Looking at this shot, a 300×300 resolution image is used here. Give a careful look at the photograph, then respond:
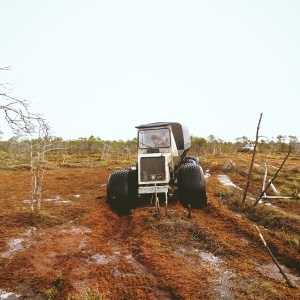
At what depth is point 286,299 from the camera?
4230 mm

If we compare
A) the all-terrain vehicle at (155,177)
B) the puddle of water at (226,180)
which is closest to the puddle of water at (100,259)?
the all-terrain vehicle at (155,177)

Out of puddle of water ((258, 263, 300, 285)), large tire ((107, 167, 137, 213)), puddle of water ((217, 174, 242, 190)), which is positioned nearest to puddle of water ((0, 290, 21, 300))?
puddle of water ((258, 263, 300, 285))

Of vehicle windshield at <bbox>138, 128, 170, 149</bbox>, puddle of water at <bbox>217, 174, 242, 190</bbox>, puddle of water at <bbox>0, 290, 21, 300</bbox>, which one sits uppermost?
vehicle windshield at <bbox>138, 128, 170, 149</bbox>

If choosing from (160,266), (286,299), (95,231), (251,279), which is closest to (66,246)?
(95,231)

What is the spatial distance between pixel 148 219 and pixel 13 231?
3.61 meters

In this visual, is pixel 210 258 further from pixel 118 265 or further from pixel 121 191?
pixel 121 191

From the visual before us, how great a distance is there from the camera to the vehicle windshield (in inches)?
404

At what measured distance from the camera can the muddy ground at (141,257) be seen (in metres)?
4.58

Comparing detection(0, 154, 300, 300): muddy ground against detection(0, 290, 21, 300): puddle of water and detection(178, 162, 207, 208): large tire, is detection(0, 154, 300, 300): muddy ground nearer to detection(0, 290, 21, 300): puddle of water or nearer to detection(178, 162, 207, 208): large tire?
detection(0, 290, 21, 300): puddle of water

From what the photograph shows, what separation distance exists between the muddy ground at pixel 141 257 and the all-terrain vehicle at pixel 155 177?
0.59m

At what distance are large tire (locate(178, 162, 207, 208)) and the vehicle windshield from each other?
4.50 ft

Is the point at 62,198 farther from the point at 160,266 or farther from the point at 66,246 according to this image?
the point at 160,266

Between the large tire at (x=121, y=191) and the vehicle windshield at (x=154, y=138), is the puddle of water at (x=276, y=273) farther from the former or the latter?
the vehicle windshield at (x=154, y=138)

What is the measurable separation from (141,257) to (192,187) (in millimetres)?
3835
